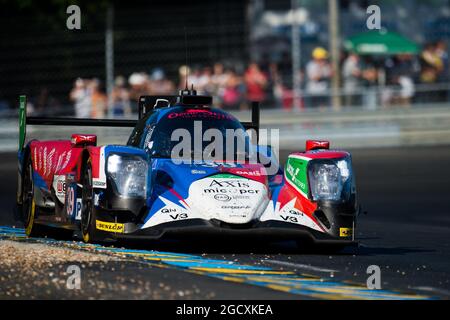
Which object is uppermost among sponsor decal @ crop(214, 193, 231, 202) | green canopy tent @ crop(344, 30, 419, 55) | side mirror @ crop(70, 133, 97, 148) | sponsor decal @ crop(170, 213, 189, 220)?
green canopy tent @ crop(344, 30, 419, 55)

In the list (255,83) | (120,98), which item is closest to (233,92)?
(255,83)

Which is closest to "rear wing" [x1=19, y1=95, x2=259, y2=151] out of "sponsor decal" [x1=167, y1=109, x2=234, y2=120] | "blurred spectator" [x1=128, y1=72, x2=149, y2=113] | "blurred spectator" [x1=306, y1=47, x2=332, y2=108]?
"sponsor decal" [x1=167, y1=109, x2=234, y2=120]

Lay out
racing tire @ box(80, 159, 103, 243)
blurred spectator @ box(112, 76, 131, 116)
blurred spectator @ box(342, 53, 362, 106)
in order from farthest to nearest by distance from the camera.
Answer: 1. blurred spectator @ box(342, 53, 362, 106)
2. blurred spectator @ box(112, 76, 131, 116)
3. racing tire @ box(80, 159, 103, 243)

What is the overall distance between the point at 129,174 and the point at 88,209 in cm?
66

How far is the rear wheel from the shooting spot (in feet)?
34.8

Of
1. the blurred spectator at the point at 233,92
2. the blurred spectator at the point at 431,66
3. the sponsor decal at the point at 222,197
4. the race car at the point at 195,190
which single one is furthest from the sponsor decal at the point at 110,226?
the blurred spectator at the point at 431,66

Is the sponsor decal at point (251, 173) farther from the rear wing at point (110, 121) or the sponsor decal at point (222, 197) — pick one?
the rear wing at point (110, 121)

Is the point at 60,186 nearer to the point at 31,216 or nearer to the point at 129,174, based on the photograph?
the point at 31,216

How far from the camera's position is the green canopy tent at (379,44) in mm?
29812

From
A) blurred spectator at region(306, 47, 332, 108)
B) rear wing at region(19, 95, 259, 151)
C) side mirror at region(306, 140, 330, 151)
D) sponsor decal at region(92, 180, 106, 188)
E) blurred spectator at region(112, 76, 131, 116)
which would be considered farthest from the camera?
blurred spectator at region(306, 47, 332, 108)

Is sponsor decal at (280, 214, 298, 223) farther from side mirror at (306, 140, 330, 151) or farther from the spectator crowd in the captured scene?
the spectator crowd

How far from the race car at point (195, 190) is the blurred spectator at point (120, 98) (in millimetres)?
13891

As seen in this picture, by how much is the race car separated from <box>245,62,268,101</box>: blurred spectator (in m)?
15.7
